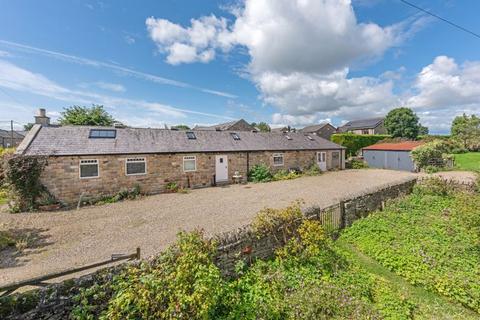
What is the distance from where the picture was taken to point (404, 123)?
44.0 m

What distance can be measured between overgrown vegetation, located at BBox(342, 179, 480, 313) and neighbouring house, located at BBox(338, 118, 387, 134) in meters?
49.4

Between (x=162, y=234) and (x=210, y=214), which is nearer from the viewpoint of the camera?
(x=162, y=234)

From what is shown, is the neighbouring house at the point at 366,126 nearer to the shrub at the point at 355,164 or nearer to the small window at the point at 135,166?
the shrub at the point at 355,164

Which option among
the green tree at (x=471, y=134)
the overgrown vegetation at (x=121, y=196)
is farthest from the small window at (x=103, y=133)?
the green tree at (x=471, y=134)

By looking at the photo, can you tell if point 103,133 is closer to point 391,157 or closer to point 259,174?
point 259,174

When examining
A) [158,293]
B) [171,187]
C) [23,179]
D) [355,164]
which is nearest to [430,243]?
[158,293]

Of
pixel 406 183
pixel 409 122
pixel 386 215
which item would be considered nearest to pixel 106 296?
pixel 386 215

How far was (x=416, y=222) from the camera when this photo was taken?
896 centimetres

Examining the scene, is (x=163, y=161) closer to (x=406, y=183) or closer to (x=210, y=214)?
(x=210, y=214)

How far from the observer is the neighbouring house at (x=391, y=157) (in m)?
22.3

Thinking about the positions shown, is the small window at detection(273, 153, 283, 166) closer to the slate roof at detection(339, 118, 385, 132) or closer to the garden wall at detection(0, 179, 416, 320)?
the garden wall at detection(0, 179, 416, 320)

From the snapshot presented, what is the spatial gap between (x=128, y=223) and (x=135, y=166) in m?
5.89

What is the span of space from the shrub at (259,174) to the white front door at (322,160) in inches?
283

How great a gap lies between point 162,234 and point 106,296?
4340mm
